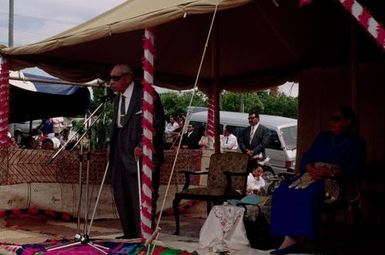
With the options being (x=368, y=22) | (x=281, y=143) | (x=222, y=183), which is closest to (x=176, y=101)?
(x=281, y=143)

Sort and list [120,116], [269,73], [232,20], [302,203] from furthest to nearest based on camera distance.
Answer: [269,73], [232,20], [120,116], [302,203]

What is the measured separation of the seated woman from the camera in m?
5.79

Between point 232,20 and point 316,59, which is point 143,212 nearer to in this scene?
point 232,20

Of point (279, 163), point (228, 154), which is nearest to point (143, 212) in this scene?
point (228, 154)

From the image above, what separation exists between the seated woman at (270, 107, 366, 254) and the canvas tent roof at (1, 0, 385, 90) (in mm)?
1435

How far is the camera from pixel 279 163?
1559 centimetres

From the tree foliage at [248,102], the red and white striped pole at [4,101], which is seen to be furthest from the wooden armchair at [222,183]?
→ the tree foliage at [248,102]

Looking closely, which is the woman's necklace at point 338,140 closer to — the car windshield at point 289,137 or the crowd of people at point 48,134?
the crowd of people at point 48,134

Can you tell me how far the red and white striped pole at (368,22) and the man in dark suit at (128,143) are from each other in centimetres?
255

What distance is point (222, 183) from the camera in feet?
26.7

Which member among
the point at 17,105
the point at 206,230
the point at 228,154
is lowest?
the point at 206,230

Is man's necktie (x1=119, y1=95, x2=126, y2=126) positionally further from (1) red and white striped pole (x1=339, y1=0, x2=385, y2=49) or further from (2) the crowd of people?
(2) the crowd of people

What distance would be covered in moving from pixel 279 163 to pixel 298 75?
587cm

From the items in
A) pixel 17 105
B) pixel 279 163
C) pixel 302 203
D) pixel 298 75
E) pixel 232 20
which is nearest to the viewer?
pixel 302 203
